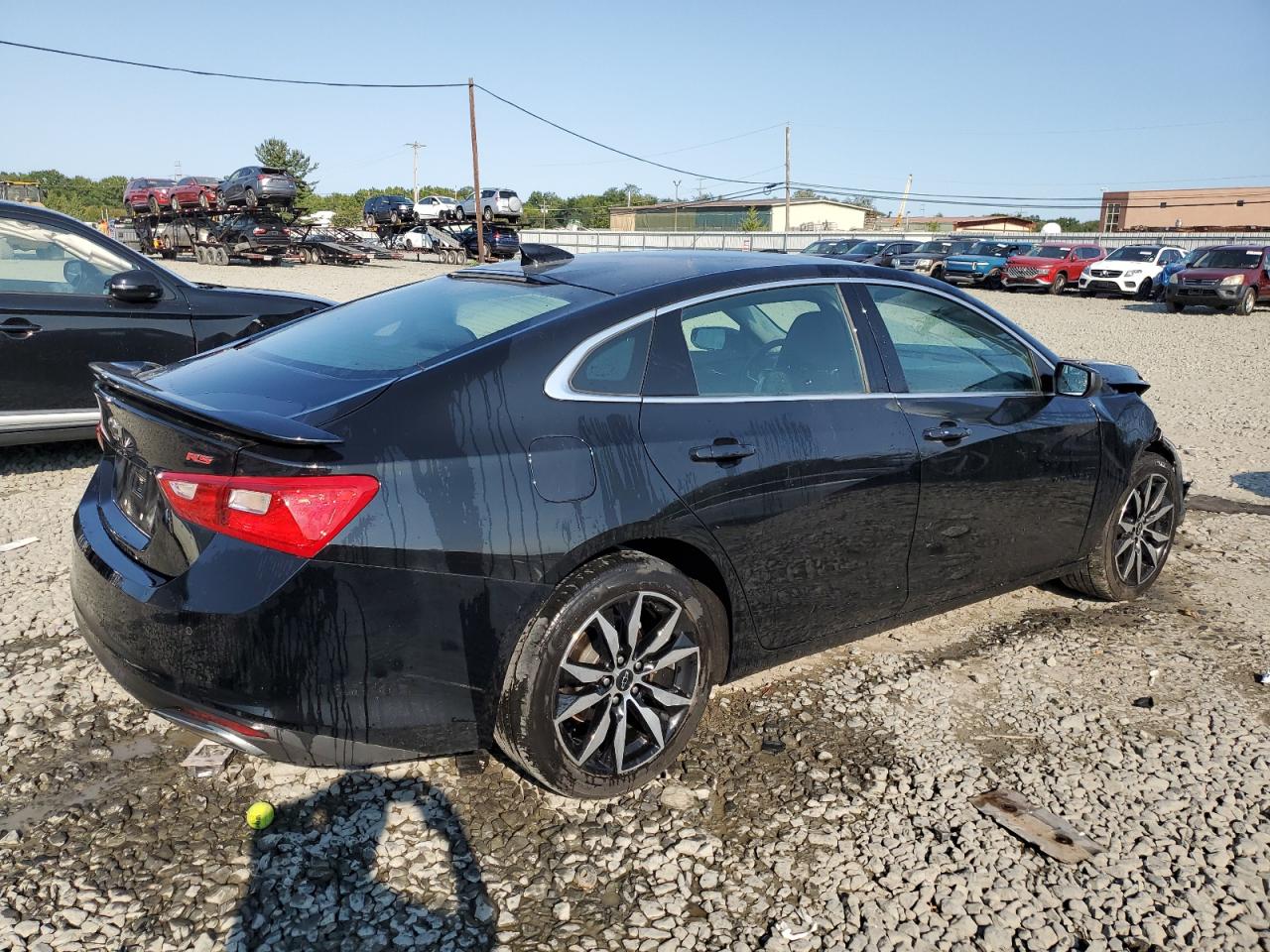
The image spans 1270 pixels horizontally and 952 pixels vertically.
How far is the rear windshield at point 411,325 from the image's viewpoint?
2.97 metres

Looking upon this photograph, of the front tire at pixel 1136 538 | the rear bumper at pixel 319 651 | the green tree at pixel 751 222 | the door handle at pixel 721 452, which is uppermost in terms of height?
the green tree at pixel 751 222

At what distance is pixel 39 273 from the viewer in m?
6.20

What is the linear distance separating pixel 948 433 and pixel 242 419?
8.14 ft

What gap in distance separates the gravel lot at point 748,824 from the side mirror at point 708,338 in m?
1.34

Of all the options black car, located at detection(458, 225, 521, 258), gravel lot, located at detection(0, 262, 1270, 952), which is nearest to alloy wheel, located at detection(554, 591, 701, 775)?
gravel lot, located at detection(0, 262, 1270, 952)

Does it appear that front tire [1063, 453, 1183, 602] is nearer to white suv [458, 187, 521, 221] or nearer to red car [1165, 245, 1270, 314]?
red car [1165, 245, 1270, 314]

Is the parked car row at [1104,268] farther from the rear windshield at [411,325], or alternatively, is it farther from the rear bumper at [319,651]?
the rear bumper at [319,651]

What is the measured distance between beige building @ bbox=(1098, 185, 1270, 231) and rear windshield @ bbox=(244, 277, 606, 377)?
2644 inches

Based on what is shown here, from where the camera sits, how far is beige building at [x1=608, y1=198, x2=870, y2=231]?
264 feet

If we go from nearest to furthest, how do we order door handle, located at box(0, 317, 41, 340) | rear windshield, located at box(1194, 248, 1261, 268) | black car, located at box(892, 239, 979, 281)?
door handle, located at box(0, 317, 41, 340), rear windshield, located at box(1194, 248, 1261, 268), black car, located at box(892, 239, 979, 281)

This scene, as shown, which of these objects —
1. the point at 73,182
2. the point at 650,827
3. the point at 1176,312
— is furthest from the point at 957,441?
the point at 73,182

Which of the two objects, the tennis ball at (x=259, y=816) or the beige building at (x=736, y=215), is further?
the beige building at (x=736, y=215)

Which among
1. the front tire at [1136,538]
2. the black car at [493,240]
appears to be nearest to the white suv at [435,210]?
the black car at [493,240]

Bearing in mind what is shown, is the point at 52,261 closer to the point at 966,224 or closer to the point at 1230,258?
the point at 1230,258
